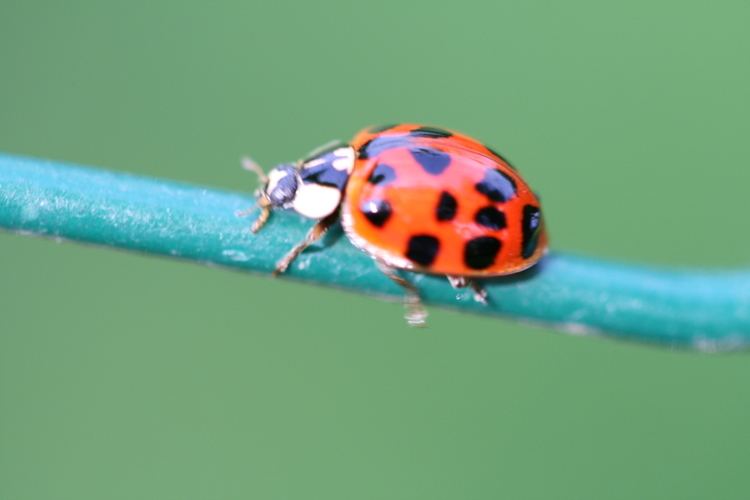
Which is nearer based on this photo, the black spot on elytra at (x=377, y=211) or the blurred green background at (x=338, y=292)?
the black spot on elytra at (x=377, y=211)

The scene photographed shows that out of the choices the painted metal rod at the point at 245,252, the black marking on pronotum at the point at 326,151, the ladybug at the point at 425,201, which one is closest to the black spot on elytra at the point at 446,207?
the ladybug at the point at 425,201

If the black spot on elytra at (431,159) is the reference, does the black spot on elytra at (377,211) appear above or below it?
below

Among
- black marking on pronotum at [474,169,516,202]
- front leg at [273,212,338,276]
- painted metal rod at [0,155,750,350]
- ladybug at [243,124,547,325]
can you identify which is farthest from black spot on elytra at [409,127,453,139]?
painted metal rod at [0,155,750,350]

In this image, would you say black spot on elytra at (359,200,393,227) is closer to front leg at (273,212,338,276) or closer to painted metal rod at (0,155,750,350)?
front leg at (273,212,338,276)

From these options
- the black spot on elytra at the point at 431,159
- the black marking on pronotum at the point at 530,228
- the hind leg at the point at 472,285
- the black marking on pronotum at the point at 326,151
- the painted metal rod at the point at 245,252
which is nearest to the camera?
the painted metal rod at the point at 245,252

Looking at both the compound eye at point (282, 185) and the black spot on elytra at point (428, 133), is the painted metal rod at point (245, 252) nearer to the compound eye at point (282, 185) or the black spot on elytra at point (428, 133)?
the compound eye at point (282, 185)

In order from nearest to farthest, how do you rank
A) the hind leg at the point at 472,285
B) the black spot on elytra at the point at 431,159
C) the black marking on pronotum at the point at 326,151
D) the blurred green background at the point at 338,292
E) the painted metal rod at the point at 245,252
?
the painted metal rod at the point at 245,252
the hind leg at the point at 472,285
the black spot on elytra at the point at 431,159
the black marking on pronotum at the point at 326,151
the blurred green background at the point at 338,292
